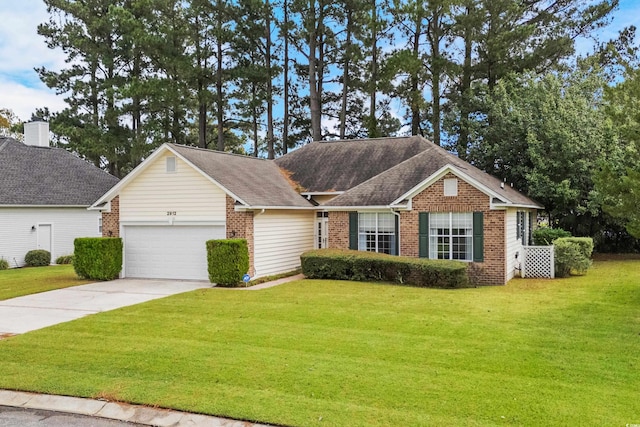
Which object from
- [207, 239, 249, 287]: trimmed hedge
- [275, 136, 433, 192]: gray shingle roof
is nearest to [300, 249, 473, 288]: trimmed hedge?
[207, 239, 249, 287]: trimmed hedge

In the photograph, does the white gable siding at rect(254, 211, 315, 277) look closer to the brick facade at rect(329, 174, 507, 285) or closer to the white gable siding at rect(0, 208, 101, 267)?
the brick facade at rect(329, 174, 507, 285)

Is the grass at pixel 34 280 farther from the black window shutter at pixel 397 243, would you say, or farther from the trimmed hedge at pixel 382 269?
the black window shutter at pixel 397 243

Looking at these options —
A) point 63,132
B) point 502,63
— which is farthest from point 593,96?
point 63,132

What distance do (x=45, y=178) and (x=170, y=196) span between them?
12391mm

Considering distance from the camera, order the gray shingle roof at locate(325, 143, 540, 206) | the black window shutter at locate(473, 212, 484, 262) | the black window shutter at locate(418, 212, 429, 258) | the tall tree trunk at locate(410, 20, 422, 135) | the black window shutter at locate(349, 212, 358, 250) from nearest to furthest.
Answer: the black window shutter at locate(473, 212, 484, 262)
the black window shutter at locate(418, 212, 429, 258)
the gray shingle roof at locate(325, 143, 540, 206)
the black window shutter at locate(349, 212, 358, 250)
the tall tree trunk at locate(410, 20, 422, 135)

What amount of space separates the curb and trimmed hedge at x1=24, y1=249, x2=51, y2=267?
18.7 meters

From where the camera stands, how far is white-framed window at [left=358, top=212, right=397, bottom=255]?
17688 millimetres

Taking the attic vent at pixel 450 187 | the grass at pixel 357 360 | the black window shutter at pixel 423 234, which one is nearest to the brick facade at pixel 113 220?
the grass at pixel 357 360

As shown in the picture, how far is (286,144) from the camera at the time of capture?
116 feet

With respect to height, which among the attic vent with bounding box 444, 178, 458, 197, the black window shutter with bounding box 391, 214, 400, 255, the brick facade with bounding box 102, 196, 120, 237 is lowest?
the black window shutter with bounding box 391, 214, 400, 255

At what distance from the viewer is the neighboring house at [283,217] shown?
52.7 feet

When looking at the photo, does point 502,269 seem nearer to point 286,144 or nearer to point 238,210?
point 238,210

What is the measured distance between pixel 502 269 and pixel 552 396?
10003 mm

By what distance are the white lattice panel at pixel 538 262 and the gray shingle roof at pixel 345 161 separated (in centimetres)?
723
